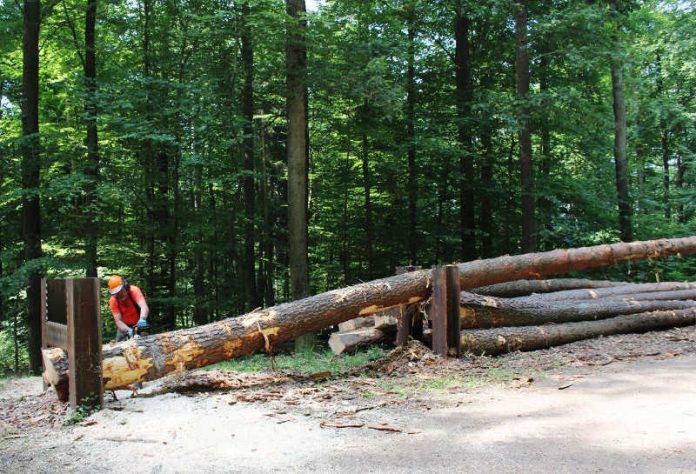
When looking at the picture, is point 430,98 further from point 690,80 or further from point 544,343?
point 690,80

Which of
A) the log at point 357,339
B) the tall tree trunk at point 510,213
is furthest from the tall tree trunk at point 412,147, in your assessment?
the log at point 357,339

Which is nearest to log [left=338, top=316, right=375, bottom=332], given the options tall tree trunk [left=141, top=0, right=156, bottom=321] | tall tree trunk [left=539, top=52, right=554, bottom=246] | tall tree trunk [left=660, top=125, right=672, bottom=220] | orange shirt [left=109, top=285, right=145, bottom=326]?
orange shirt [left=109, top=285, right=145, bottom=326]

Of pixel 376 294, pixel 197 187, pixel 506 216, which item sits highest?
pixel 197 187

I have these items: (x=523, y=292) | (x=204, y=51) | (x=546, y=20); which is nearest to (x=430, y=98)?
(x=546, y=20)

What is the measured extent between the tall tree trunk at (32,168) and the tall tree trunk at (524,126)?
488 inches

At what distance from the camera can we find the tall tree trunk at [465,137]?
54.0ft

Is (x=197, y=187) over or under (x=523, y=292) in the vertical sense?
over

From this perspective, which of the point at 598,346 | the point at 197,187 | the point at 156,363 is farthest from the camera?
the point at 197,187

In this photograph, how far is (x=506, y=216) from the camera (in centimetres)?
1833

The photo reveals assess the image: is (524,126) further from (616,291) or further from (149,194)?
(149,194)

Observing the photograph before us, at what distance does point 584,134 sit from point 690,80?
384 inches

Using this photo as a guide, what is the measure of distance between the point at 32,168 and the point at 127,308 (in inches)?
321

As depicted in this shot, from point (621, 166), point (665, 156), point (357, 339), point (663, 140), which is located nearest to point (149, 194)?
point (357, 339)

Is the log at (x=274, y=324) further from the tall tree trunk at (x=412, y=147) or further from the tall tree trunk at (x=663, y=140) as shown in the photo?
the tall tree trunk at (x=663, y=140)
